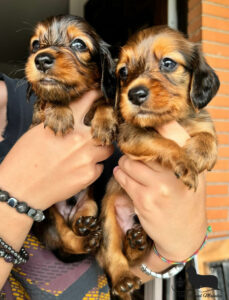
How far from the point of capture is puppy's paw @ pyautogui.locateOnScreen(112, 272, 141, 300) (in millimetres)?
1456

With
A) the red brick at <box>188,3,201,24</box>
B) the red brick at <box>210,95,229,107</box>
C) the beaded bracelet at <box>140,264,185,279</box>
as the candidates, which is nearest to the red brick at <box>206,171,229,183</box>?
the red brick at <box>210,95,229,107</box>

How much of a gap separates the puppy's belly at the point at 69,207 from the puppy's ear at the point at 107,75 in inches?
23.9

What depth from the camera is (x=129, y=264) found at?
164cm

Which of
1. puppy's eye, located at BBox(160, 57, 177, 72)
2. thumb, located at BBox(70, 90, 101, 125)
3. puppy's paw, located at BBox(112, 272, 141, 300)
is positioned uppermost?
puppy's eye, located at BBox(160, 57, 177, 72)

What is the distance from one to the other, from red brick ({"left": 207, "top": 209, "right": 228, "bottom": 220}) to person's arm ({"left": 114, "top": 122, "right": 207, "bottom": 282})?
1.90 metres

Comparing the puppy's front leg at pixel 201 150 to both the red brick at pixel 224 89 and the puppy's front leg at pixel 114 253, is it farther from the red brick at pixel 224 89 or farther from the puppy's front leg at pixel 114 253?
the red brick at pixel 224 89

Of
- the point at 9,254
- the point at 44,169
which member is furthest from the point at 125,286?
the point at 44,169

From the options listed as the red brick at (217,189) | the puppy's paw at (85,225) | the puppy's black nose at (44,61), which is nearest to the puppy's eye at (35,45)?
the puppy's black nose at (44,61)

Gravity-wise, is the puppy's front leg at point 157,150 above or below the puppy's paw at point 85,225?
above

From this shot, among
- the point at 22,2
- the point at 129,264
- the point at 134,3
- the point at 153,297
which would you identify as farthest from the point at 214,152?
the point at 22,2

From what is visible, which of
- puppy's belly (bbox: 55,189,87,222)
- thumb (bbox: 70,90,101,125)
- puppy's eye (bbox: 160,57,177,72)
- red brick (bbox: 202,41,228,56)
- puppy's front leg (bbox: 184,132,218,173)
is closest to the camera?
puppy's front leg (bbox: 184,132,218,173)

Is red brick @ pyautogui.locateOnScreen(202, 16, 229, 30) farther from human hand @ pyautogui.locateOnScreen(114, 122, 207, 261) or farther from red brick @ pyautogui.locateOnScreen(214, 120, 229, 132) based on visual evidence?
human hand @ pyautogui.locateOnScreen(114, 122, 207, 261)

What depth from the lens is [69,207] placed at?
5.90ft

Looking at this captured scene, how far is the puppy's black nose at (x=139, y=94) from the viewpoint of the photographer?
1.26 metres
